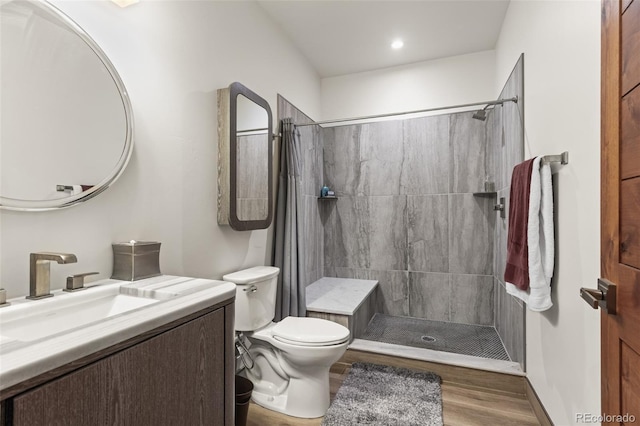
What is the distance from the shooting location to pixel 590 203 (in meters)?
1.17

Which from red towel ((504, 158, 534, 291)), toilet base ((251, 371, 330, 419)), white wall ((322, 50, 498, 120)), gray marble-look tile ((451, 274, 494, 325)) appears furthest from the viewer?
white wall ((322, 50, 498, 120))

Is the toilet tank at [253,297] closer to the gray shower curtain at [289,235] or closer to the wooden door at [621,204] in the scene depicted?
the gray shower curtain at [289,235]

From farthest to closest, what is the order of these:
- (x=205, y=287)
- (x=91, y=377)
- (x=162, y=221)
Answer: (x=162, y=221) < (x=205, y=287) < (x=91, y=377)

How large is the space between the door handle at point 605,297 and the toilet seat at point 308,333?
3.79ft

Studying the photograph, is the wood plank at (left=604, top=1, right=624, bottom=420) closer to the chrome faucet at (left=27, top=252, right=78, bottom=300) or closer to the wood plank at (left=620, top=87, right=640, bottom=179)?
the wood plank at (left=620, top=87, right=640, bottom=179)

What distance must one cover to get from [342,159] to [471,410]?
2.53 metres

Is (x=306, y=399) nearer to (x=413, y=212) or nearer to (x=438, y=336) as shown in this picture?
(x=438, y=336)

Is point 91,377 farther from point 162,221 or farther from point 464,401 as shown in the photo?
point 464,401

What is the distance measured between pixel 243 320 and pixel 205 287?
2.43 feet

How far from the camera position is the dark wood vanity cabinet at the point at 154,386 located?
0.60 m

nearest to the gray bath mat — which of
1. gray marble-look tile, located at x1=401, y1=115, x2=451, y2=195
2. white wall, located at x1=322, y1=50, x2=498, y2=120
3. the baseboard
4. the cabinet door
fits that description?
the baseboard

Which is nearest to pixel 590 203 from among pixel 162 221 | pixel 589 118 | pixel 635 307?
pixel 589 118

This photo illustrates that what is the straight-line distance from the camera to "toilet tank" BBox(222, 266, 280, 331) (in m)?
1.75

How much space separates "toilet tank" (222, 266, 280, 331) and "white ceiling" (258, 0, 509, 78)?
2.00 metres
